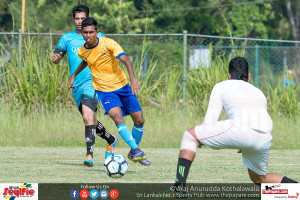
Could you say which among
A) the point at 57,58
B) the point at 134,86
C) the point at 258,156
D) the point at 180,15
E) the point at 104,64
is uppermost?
the point at 180,15

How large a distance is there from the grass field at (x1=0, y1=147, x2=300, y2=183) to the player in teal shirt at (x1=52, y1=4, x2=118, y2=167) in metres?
0.47

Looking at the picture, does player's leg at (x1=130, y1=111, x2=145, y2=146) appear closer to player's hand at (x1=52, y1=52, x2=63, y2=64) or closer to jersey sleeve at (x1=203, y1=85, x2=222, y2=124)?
player's hand at (x1=52, y1=52, x2=63, y2=64)

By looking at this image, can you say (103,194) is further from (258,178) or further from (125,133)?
(125,133)

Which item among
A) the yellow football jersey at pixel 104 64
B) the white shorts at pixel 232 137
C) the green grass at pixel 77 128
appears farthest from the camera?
the green grass at pixel 77 128

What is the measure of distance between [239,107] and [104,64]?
11.1 feet

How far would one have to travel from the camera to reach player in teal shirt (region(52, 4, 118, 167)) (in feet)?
34.8

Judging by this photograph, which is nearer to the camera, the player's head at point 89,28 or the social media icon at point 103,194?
the social media icon at point 103,194

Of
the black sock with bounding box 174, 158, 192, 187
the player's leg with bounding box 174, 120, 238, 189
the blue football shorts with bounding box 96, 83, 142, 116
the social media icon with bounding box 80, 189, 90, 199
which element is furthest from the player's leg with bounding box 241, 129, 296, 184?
the blue football shorts with bounding box 96, 83, 142, 116

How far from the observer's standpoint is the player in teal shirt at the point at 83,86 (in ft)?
34.8

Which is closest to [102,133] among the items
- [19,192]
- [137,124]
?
[137,124]

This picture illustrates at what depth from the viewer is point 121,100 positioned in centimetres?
1021

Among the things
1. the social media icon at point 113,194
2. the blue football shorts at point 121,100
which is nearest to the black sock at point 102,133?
the blue football shorts at point 121,100

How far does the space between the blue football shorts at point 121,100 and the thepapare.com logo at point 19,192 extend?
2.61 meters

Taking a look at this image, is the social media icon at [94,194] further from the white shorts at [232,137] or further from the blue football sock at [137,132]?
the blue football sock at [137,132]
